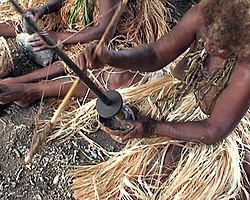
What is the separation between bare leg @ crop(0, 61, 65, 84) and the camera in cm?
243

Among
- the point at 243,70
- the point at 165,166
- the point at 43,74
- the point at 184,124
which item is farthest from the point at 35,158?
the point at 243,70

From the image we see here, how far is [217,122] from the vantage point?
1845 millimetres

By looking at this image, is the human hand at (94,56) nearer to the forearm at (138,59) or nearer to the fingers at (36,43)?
the forearm at (138,59)

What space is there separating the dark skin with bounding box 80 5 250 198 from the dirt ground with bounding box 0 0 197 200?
349 mm

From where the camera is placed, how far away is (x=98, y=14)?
8.18ft

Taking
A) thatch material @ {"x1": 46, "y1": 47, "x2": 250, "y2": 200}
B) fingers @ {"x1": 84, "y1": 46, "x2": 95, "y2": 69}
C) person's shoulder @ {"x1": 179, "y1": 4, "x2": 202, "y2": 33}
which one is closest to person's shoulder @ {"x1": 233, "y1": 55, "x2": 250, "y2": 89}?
person's shoulder @ {"x1": 179, "y1": 4, "x2": 202, "y2": 33}

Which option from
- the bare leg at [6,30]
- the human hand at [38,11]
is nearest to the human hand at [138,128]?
the human hand at [38,11]

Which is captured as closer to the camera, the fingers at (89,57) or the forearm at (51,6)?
the fingers at (89,57)

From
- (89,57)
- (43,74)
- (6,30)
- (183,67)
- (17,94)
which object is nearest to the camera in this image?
(89,57)

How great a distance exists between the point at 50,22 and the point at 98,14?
0.24 metres

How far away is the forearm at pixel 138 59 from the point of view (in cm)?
186

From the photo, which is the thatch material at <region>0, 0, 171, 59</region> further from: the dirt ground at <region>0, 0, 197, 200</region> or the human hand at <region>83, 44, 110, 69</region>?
the human hand at <region>83, 44, 110, 69</region>

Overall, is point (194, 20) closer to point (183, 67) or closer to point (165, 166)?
point (183, 67)

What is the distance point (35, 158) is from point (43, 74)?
1.17 ft
